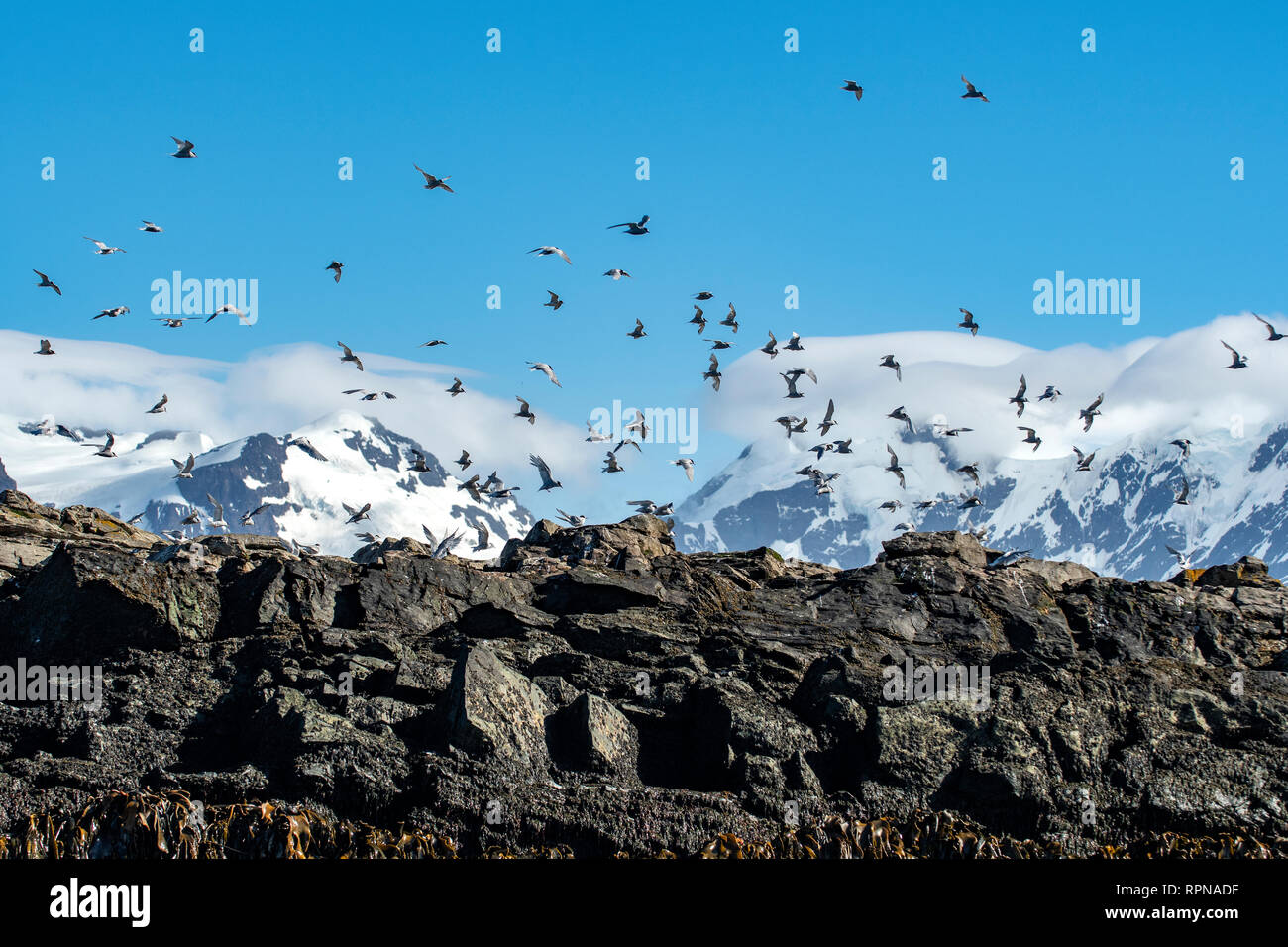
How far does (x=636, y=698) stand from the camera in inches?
1468

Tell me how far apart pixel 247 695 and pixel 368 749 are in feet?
18.4

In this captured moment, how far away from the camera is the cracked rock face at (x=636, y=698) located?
105 feet

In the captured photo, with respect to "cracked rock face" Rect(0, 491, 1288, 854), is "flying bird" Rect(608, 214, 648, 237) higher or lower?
higher

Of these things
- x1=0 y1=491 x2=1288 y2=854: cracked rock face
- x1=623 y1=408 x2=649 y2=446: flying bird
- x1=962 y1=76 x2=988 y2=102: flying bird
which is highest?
x1=962 y1=76 x2=988 y2=102: flying bird

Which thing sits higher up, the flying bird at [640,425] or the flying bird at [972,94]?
the flying bird at [972,94]

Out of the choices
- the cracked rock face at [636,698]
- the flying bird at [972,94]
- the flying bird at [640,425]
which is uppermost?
the flying bird at [972,94]

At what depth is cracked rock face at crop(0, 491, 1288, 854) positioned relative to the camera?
3203 centimetres

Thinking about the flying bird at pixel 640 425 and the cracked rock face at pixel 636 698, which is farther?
the flying bird at pixel 640 425

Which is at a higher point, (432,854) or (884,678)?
(884,678)

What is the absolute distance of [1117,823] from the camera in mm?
33031

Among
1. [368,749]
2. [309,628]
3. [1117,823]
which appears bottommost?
[1117,823]

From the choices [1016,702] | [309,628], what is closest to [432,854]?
[309,628]
